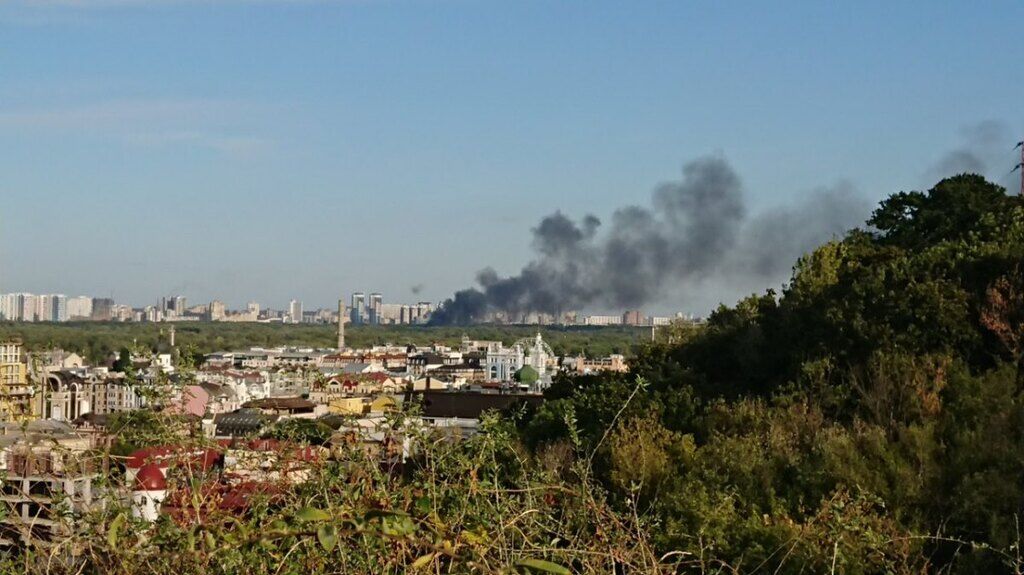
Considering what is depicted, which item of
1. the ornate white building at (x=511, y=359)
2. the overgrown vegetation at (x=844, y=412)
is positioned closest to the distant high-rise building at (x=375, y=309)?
the ornate white building at (x=511, y=359)

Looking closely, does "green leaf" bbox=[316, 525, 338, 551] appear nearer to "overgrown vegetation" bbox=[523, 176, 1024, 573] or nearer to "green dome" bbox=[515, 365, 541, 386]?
"overgrown vegetation" bbox=[523, 176, 1024, 573]

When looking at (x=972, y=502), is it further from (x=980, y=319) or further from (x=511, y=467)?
(x=980, y=319)

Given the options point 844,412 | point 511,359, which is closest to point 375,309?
point 511,359

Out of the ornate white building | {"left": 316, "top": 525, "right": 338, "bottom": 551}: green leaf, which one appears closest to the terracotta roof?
{"left": 316, "top": 525, "right": 338, "bottom": 551}: green leaf

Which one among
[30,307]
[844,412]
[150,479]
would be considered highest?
[30,307]

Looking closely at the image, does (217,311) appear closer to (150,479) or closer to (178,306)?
(178,306)
